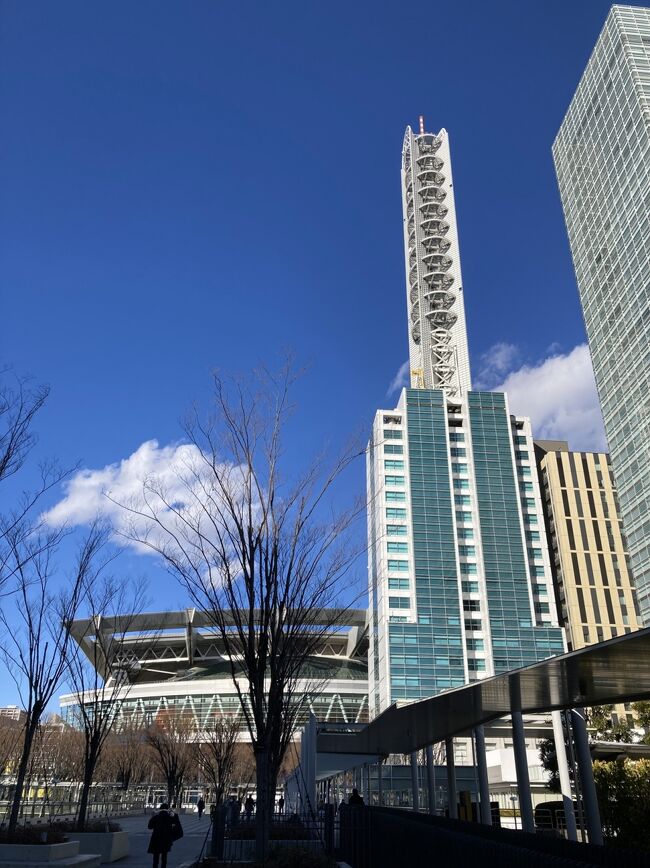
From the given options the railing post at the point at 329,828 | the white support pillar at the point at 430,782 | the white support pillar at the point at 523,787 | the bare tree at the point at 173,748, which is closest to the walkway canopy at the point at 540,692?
the white support pillar at the point at 523,787

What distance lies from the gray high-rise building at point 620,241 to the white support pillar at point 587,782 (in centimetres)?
4917

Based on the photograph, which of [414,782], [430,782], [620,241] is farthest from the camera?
[620,241]

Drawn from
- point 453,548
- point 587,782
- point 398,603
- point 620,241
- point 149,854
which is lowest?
Result: point 149,854

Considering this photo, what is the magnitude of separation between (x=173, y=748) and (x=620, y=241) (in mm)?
61853

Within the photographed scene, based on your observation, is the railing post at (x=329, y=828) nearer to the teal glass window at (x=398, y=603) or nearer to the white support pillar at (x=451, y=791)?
the white support pillar at (x=451, y=791)

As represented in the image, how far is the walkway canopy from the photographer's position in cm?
974

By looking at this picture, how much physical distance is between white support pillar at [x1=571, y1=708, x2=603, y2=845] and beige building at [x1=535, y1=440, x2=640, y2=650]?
74.7 metres

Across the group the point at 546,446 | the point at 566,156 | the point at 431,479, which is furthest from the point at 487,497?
the point at 566,156

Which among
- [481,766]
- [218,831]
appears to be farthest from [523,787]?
[218,831]

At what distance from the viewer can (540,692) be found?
13156mm

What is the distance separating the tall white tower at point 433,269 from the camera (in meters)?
101

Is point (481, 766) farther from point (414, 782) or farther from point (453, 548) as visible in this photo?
point (453, 548)

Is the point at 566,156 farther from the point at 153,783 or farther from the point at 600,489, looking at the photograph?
the point at 153,783

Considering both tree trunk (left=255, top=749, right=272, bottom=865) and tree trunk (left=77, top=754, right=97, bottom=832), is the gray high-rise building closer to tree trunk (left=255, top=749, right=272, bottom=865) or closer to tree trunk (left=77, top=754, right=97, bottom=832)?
tree trunk (left=77, top=754, right=97, bottom=832)
